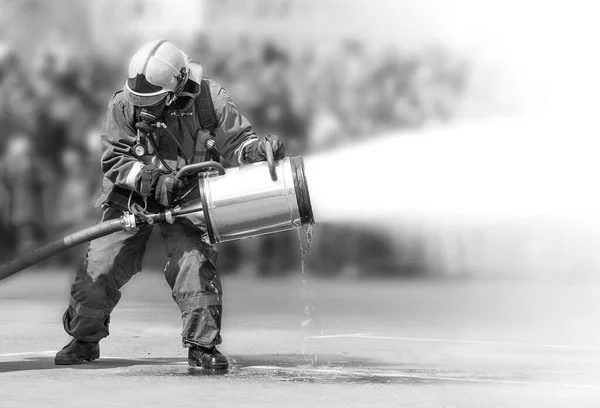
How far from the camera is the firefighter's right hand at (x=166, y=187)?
7.07m

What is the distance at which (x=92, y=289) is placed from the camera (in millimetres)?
7359

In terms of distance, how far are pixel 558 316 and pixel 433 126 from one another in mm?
5929

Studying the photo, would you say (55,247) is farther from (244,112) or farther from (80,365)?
(244,112)

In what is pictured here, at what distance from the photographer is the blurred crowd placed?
655 inches

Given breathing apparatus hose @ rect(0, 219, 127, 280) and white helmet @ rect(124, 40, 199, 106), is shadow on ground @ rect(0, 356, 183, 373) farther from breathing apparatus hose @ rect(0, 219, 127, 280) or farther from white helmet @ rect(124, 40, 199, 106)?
white helmet @ rect(124, 40, 199, 106)

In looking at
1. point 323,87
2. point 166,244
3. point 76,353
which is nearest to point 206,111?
point 166,244

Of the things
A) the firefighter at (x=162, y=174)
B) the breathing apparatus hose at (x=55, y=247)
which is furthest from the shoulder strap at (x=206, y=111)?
the breathing apparatus hose at (x=55, y=247)

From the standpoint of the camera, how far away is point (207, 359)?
7211 mm

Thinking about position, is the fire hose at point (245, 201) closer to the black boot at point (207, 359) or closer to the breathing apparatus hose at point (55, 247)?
the breathing apparatus hose at point (55, 247)

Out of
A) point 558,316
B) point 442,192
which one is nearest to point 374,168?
point 442,192

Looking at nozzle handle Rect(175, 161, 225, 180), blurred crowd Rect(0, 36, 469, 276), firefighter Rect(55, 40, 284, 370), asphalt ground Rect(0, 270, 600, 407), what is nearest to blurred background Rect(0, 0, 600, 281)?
blurred crowd Rect(0, 36, 469, 276)

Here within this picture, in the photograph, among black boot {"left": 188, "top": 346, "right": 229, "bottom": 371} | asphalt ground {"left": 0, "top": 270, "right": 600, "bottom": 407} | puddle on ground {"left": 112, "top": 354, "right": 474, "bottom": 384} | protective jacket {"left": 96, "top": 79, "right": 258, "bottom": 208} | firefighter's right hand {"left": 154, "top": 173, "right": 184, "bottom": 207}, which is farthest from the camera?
protective jacket {"left": 96, "top": 79, "right": 258, "bottom": 208}

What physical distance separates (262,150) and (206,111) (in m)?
0.42

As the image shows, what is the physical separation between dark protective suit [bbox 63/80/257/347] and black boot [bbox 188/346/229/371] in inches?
2.2
